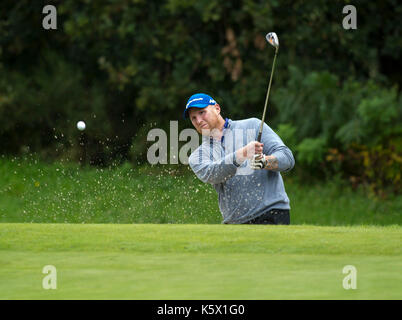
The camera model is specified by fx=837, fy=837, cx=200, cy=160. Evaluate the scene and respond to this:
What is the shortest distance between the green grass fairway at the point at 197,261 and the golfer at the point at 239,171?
86 cm

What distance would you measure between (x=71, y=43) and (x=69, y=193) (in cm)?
614

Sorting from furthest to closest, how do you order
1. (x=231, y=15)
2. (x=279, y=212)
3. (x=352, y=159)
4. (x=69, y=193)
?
(x=231, y=15) → (x=352, y=159) → (x=69, y=193) → (x=279, y=212)

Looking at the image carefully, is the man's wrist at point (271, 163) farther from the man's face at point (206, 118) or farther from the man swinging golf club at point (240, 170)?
the man's face at point (206, 118)

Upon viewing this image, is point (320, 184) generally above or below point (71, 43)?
below

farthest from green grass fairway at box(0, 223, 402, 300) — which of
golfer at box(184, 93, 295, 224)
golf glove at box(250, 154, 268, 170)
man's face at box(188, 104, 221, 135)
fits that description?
man's face at box(188, 104, 221, 135)

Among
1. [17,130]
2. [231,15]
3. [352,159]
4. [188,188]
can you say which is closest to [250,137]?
[188,188]

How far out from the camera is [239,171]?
5.60 meters

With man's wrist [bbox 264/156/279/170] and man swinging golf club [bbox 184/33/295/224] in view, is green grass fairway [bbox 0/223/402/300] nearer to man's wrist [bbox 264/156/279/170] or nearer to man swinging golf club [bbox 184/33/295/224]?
man's wrist [bbox 264/156/279/170]

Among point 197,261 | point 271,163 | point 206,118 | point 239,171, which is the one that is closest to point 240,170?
point 239,171

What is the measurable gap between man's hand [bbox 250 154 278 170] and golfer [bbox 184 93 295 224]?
0.11m

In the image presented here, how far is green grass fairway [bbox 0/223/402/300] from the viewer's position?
118 inches

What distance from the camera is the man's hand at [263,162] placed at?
17.1ft
